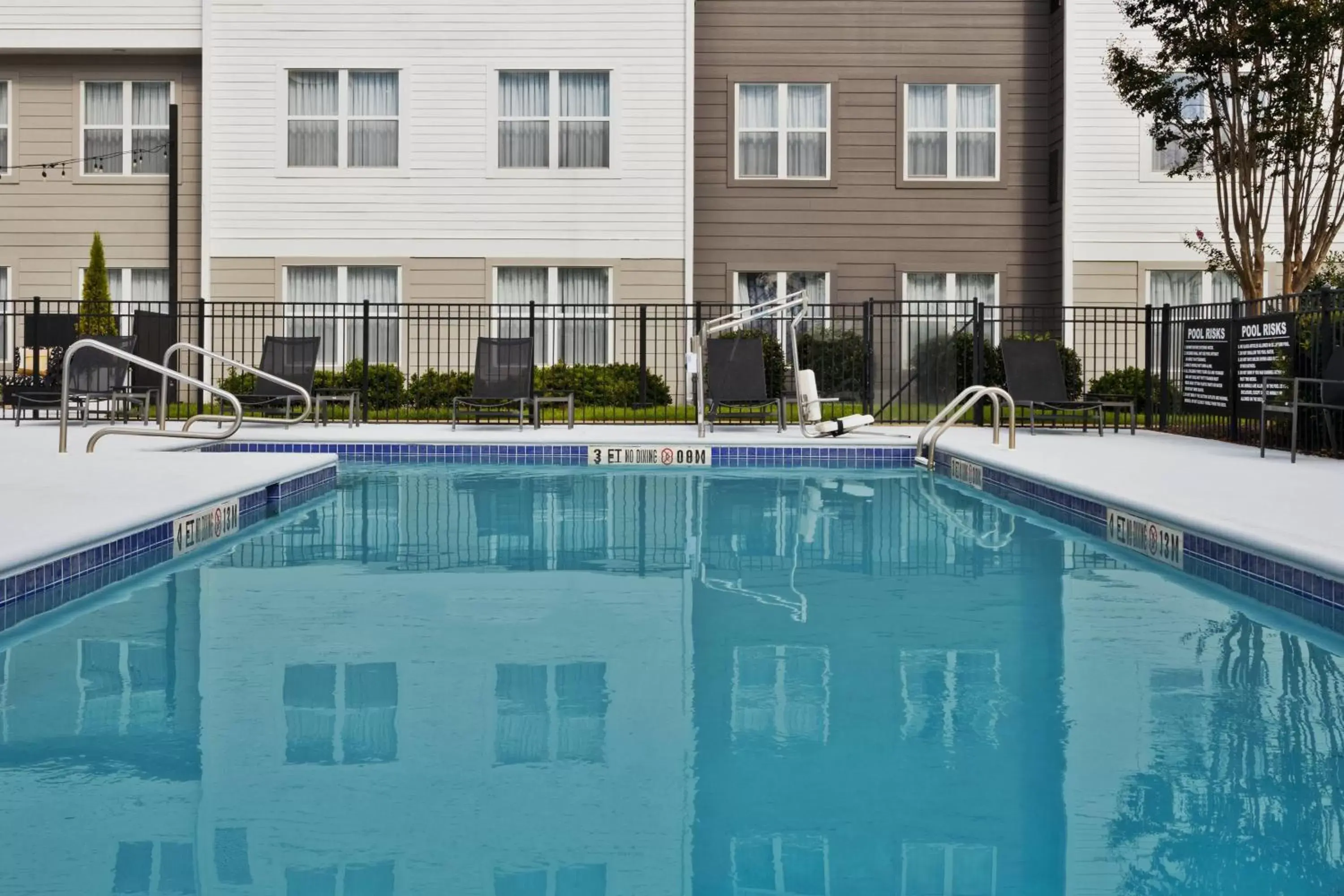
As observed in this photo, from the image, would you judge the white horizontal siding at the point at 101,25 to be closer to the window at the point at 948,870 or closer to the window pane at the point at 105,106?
the window pane at the point at 105,106

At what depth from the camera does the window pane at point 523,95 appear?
20734 millimetres

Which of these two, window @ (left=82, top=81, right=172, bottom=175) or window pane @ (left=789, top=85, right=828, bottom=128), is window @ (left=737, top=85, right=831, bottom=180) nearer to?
window pane @ (left=789, top=85, right=828, bottom=128)

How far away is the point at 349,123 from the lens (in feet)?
68.0

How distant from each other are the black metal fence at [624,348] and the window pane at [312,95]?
9.05 feet

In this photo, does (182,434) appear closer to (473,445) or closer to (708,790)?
(473,445)

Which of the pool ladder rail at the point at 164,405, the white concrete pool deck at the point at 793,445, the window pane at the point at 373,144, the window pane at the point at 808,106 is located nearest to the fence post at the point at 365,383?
the white concrete pool deck at the point at 793,445

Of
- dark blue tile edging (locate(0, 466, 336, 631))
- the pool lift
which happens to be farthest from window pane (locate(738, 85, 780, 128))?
dark blue tile edging (locate(0, 466, 336, 631))

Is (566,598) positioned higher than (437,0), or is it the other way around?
(437,0)

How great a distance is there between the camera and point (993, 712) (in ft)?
15.3

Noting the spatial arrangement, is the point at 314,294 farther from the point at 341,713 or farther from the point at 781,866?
the point at 781,866

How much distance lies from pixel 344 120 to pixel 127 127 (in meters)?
3.24

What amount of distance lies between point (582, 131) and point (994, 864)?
60.0 feet

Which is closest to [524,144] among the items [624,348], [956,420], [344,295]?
[624,348]

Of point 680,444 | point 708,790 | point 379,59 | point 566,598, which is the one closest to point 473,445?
point 680,444
